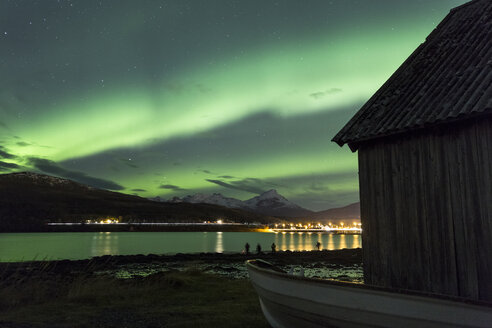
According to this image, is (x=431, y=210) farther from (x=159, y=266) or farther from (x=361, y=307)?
(x=159, y=266)

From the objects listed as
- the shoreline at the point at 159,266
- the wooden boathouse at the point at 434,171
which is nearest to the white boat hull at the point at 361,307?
the wooden boathouse at the point at 434,171

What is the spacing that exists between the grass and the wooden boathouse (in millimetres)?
4781

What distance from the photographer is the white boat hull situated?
554 centimetres

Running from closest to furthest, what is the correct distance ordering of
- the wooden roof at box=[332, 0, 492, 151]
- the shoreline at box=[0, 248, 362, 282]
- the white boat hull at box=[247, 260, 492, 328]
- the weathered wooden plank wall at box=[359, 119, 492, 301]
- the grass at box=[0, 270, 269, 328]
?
the white boat hull at box=[247, 260, 492, 328] → the weathered wooden plank wall at box=[359, 119, 492, 301] → the wooden roof at box=[332, 0, 492, 151] → the grass at box=[0, 270, 269, 328] → the shoreline at box=[0, 248, 362, 282]

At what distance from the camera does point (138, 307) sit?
45.6ft

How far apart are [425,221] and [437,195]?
23.3 inches

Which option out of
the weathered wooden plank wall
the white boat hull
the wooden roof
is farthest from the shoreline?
the white boat hull

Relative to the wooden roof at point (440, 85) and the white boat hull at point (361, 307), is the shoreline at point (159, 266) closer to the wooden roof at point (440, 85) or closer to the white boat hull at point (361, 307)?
the wooden roof at point (440, 85)

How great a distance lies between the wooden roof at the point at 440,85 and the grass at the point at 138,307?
6.50 metres

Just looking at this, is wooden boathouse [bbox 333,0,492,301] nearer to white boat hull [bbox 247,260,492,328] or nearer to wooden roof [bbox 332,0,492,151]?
wooden roof [bbox 332,0,492,151]

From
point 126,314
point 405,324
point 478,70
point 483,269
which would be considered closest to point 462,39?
point 478,70

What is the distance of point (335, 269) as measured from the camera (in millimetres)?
36000

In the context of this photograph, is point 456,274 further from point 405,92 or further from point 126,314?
point 126,314

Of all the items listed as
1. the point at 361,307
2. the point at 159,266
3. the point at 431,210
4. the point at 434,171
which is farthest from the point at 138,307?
the point at 159,266
